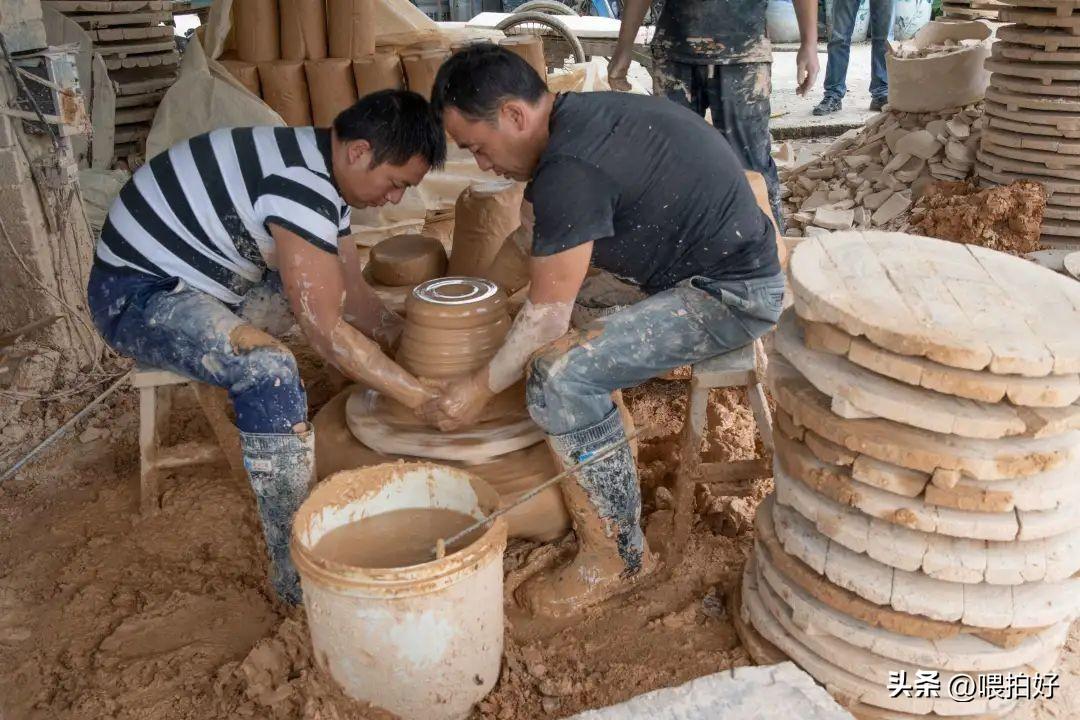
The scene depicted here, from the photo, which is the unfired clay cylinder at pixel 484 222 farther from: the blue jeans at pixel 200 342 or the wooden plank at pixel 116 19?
the wooden plank at pixel 116 19

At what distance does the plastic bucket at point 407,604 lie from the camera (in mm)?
2104

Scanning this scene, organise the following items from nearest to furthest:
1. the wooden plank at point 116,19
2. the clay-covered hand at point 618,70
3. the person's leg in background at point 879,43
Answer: the clay-covered hand at point 618,70 → the wooden plank at point 116,19 → the person's leg in background at point 879,43

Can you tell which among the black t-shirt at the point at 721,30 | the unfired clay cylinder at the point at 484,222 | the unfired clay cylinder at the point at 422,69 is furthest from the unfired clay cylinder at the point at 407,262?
the unfired clay cylinder at the point at 422,69

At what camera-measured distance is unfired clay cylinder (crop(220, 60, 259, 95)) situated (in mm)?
5391

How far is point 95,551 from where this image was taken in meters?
3.19

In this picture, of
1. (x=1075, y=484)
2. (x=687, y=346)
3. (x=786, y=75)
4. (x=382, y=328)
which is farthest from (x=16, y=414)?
(x=786, y=75)

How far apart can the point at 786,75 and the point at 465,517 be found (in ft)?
38.3

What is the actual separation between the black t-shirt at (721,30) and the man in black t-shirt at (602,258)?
7.10ft

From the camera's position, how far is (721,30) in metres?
4.71

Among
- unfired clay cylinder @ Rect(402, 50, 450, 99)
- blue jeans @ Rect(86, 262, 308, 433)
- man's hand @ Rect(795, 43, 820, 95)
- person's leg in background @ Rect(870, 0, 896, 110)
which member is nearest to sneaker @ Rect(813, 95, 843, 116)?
person's leg in background @ Rect(870, 0, 896, 110)

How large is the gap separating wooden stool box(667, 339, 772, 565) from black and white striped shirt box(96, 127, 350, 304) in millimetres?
1236

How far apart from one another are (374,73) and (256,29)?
0.75 metres

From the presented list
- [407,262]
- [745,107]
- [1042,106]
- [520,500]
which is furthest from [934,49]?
[520,500]

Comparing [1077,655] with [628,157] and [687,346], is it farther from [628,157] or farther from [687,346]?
Result: [628,157]
